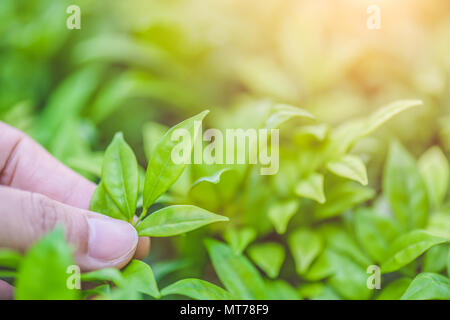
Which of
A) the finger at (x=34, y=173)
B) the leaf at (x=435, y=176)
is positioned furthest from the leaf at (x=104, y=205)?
the leaf at (x=435, y=176)

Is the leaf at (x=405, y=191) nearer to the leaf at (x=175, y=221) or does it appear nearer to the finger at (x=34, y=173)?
the leaf at (x=175, y=221)

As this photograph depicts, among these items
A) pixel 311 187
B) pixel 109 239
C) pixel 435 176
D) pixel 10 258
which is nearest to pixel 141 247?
pixel 109 239

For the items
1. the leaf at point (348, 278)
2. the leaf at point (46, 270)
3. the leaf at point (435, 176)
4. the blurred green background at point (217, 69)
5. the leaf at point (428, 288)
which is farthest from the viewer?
the blurred green background at point (217, 69)

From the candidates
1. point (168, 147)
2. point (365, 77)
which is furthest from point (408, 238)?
point (365, 77)

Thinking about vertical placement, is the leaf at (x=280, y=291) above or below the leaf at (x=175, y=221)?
below

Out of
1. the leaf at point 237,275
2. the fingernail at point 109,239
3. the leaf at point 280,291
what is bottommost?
the leaf at point 280,291

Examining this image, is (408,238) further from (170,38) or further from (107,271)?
(170,38)
